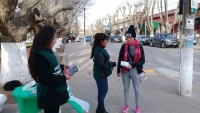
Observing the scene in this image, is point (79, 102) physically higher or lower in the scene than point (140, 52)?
lower

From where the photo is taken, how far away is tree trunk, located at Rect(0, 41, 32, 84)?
22.7 ft

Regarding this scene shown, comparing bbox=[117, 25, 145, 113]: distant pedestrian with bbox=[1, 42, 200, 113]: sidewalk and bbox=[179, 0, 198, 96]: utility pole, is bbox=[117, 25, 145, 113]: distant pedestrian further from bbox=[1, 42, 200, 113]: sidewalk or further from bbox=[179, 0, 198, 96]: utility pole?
bbox=[179, 0, 198, 96]: utility pole

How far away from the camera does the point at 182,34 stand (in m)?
5.80

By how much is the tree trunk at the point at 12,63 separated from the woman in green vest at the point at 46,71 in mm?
4578

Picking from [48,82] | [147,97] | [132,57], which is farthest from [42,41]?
[147,97]

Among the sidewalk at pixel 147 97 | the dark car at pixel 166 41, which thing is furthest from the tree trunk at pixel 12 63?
the dark car at pixel 166 41

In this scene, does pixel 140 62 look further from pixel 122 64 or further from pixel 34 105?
pixel 34 105

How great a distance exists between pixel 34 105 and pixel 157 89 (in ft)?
14.0

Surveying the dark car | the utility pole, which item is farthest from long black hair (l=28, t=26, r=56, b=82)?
the dark car

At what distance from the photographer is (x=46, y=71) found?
2.64m

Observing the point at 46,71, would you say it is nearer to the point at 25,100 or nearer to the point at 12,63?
the point at 25,100

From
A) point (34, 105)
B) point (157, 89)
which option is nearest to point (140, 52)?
point (34, 105)

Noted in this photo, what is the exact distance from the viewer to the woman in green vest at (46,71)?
8.68ft

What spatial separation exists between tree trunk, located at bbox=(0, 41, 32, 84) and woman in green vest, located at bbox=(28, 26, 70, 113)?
180 inches
